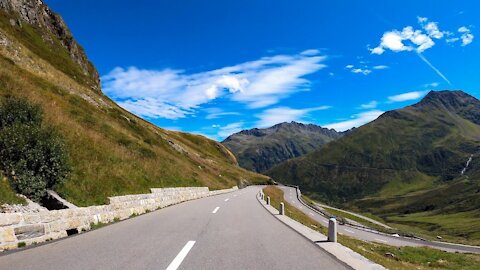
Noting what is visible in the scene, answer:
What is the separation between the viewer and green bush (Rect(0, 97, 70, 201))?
A: 1678 centimetres

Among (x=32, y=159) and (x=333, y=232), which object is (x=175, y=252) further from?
(x=32, y=159)

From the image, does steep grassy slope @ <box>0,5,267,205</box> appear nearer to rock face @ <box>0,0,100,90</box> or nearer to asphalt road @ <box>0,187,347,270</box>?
rock face @ <box>0,0,100,90</box>

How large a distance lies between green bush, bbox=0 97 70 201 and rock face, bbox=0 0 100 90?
187 feet

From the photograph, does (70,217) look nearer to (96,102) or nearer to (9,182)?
(9,182)

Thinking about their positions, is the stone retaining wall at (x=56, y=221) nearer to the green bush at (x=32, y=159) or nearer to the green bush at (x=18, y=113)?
the green bush at (x=32, y=159)

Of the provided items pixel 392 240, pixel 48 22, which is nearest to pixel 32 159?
pixel 392 240

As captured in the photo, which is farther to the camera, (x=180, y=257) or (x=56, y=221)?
(x=56, y=221)

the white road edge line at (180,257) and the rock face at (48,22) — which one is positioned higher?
the rock face at (48,22)

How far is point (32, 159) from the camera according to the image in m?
17.9

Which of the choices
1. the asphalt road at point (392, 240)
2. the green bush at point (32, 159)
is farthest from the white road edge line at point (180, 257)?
the asphalt road at point (392, 240)

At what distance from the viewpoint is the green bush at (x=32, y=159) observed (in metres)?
16.8

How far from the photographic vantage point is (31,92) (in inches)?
1368

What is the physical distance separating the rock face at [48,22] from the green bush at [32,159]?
57101 millimetres

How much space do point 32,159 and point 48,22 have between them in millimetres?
76526
